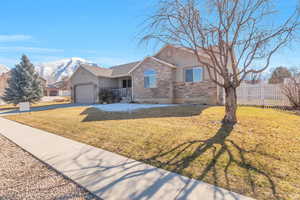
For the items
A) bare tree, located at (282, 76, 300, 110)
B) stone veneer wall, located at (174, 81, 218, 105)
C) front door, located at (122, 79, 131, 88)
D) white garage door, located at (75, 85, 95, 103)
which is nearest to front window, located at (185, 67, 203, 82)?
stone veneer wall, located at (174, 81, 218, 105)

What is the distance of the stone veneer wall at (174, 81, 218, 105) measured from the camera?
1256cm

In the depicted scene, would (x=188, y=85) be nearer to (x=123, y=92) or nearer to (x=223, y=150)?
(x=123, y=92)

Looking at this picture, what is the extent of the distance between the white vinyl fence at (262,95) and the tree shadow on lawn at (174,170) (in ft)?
30.4

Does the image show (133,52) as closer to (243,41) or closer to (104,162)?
(243,41)

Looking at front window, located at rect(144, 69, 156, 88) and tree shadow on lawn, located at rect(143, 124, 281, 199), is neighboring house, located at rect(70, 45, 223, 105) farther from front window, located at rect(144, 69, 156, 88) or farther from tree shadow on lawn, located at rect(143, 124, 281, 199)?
tree shadow on lawn, located at rect(143, 124, 281, 199)

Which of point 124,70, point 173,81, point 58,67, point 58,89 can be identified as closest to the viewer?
point 173,81

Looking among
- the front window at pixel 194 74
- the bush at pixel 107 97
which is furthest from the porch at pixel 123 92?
the front window at pixel 194 74

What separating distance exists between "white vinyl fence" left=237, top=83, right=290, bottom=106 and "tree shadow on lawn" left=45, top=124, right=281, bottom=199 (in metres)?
9.26

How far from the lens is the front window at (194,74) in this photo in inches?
517

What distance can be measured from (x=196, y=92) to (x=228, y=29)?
7758 mm

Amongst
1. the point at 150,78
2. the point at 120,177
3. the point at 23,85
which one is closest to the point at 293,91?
the point at 150,78

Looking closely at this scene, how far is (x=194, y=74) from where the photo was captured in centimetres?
1347

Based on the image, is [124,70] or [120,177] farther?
[124,70]

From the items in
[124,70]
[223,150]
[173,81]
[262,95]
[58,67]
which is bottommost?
[223,150]
